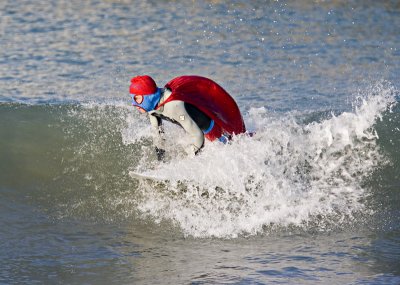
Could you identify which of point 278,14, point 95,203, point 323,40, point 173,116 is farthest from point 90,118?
point 278,14

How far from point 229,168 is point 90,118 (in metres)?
3.35

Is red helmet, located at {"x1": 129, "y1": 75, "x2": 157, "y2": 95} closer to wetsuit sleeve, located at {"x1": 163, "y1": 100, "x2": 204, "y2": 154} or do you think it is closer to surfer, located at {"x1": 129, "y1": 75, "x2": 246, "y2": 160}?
surfer, located at {"x1": 129, "y1": 75, "x2": 246, "y2": 160}

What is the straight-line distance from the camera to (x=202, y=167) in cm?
836

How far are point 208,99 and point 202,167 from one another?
685 mm

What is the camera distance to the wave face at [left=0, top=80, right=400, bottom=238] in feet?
27.0

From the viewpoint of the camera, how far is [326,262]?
6.87 meters

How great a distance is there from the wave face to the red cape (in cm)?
19

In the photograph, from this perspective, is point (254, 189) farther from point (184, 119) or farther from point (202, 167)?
point (184, 119)

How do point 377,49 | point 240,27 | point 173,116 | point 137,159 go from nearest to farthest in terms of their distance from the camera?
1. point 173,116
2. point 137,159
3. point 377,49
4. point 240,27

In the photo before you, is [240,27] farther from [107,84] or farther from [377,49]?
[107,84]

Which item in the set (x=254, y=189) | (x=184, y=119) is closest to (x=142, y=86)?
(x=184, y=119)

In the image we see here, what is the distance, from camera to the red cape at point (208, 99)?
820 cm

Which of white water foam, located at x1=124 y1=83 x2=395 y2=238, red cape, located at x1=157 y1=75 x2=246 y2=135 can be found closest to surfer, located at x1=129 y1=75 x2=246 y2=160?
red cape, located at x1=157 y1=75 x2=246 y2=135

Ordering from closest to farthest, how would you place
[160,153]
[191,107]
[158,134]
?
[191,107]
[158,134]
[160,153]
